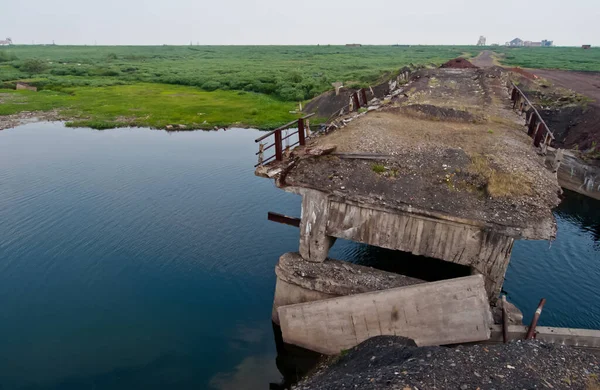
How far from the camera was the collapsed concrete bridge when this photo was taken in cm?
1266

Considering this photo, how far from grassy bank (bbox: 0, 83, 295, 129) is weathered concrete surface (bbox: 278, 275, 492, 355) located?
34690 mm

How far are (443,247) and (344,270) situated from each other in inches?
133

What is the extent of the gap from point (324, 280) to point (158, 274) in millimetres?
8673

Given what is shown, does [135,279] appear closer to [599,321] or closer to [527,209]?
[527,209]

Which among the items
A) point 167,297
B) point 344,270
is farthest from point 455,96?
point 167,297

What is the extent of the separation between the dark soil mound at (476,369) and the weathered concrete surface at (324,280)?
111 inches

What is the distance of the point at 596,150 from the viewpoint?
96.8 ft

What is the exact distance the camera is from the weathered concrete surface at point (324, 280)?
13.5 meters

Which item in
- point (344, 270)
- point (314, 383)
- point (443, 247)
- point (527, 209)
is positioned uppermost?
point (527, 209)

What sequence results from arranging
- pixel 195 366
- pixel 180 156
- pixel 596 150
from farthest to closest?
pixel 180 156 < pixel 596 150 < pixel 195 366

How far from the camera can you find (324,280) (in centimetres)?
1377

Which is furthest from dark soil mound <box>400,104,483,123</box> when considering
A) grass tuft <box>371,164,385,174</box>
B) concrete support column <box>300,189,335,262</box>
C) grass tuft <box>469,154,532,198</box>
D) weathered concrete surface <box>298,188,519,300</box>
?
concrete support column <box>300,189,335,262</box>

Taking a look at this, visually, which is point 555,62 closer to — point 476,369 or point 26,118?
point 26,118

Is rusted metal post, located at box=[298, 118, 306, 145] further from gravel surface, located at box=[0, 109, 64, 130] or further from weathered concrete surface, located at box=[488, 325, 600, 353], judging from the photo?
gravel surface, located at box=[0, 109, 64, 130]
